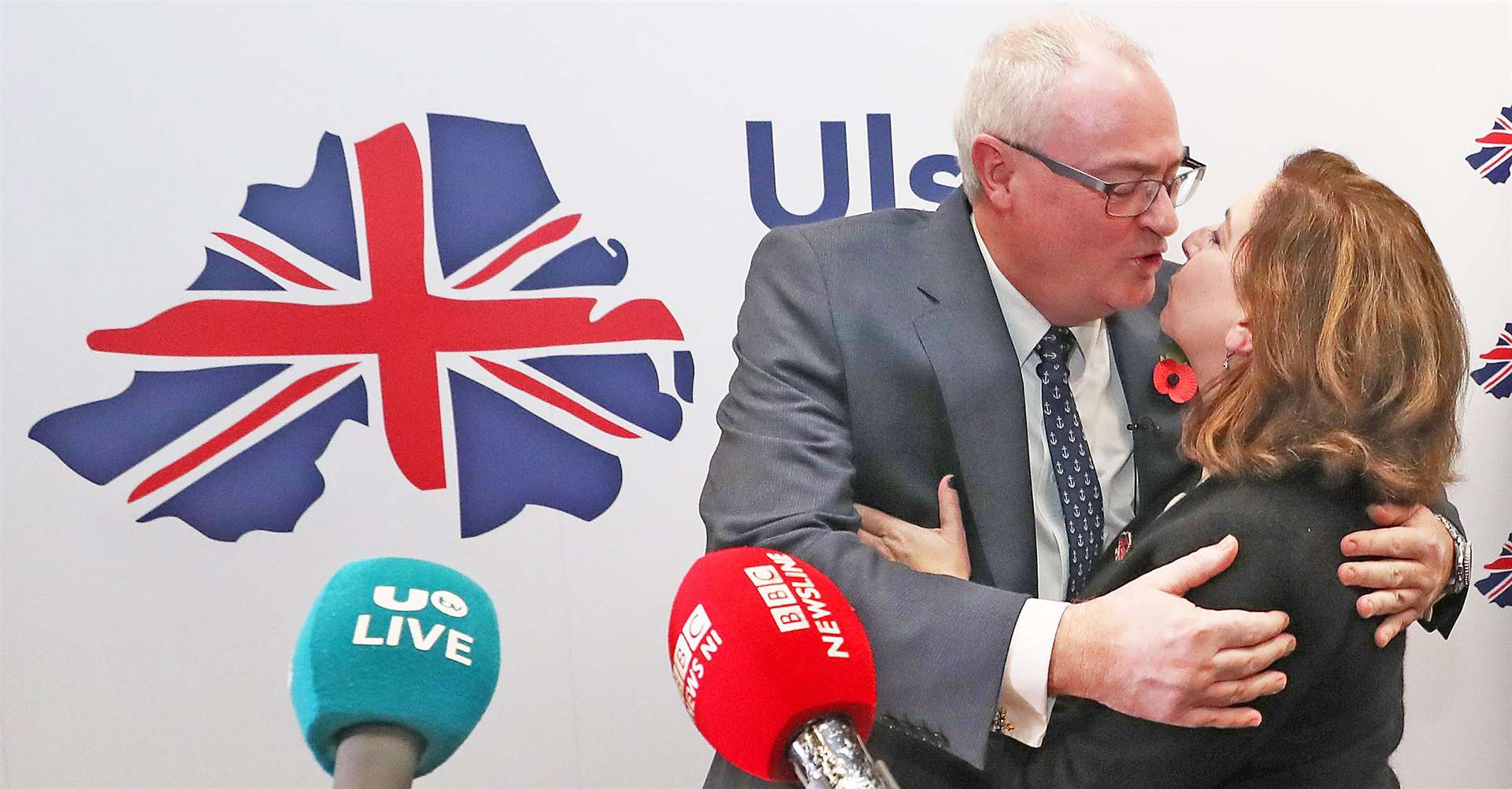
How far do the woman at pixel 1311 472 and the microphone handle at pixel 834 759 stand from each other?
29.8 inches

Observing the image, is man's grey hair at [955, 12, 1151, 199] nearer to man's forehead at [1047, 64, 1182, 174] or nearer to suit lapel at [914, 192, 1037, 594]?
man's forehead at [1047, 64, 1182, 174]

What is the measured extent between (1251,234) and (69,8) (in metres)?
2.50

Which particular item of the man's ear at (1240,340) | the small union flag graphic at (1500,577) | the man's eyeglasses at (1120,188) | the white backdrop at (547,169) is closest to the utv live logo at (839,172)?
the white backdrop at (547,169)

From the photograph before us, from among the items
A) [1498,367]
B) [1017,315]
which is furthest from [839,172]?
[1498,367]

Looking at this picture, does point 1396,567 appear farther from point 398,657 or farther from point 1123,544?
point 398,657

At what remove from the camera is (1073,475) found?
2053 millimetres

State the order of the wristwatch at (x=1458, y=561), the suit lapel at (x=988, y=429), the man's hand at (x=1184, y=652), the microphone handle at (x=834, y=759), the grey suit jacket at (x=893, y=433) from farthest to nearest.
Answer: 1. the suit lapel at (x=988, y=429)
2. the wristwatch at (x=1458, y=561)
3. the grey suit jacket at (x=893, y=433)
4. the man's hand at (x=1184, y=652)
5. the microphone handle at (x=834, y=759)

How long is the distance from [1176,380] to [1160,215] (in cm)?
28

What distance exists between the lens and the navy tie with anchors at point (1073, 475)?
6.68 ft

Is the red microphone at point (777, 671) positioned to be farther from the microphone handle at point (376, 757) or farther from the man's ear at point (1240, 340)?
the man's ear at point (1240, 340)

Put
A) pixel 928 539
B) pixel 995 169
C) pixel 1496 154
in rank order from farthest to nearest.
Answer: pixel 1496 154
pixel 995 169
pixel 928 539

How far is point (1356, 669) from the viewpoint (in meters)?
1.55

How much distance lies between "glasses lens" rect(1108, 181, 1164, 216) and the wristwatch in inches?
24.8

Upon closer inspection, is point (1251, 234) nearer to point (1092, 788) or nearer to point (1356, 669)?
point (1356, 669)
